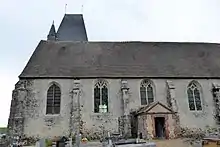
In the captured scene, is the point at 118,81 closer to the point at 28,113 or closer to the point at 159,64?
the point at 159,64

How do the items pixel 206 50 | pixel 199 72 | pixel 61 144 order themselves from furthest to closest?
pixel 206 50 → pixel 199 72 → pixel 61 144

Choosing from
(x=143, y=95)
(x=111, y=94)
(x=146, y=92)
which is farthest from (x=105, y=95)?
(x=146, y=92)

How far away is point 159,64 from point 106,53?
203 inches

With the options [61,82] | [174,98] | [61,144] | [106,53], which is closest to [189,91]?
[174,98]

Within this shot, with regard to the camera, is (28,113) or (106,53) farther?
(106,53)

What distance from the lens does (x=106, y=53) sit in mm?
23203

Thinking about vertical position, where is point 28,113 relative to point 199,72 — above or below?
below

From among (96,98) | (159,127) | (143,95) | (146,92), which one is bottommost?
(159,127)

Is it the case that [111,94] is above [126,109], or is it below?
above

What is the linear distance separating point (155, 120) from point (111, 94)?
4.14 m

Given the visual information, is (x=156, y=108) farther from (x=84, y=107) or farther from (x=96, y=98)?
(x=84, y=107)

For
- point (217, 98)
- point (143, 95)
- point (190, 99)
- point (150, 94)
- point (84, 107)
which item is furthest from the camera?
point (190, 99)

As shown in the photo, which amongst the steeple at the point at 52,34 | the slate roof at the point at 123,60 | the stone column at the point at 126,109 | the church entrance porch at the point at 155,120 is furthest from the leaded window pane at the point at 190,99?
the steeple at the point at 52,34

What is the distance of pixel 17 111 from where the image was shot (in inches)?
719
